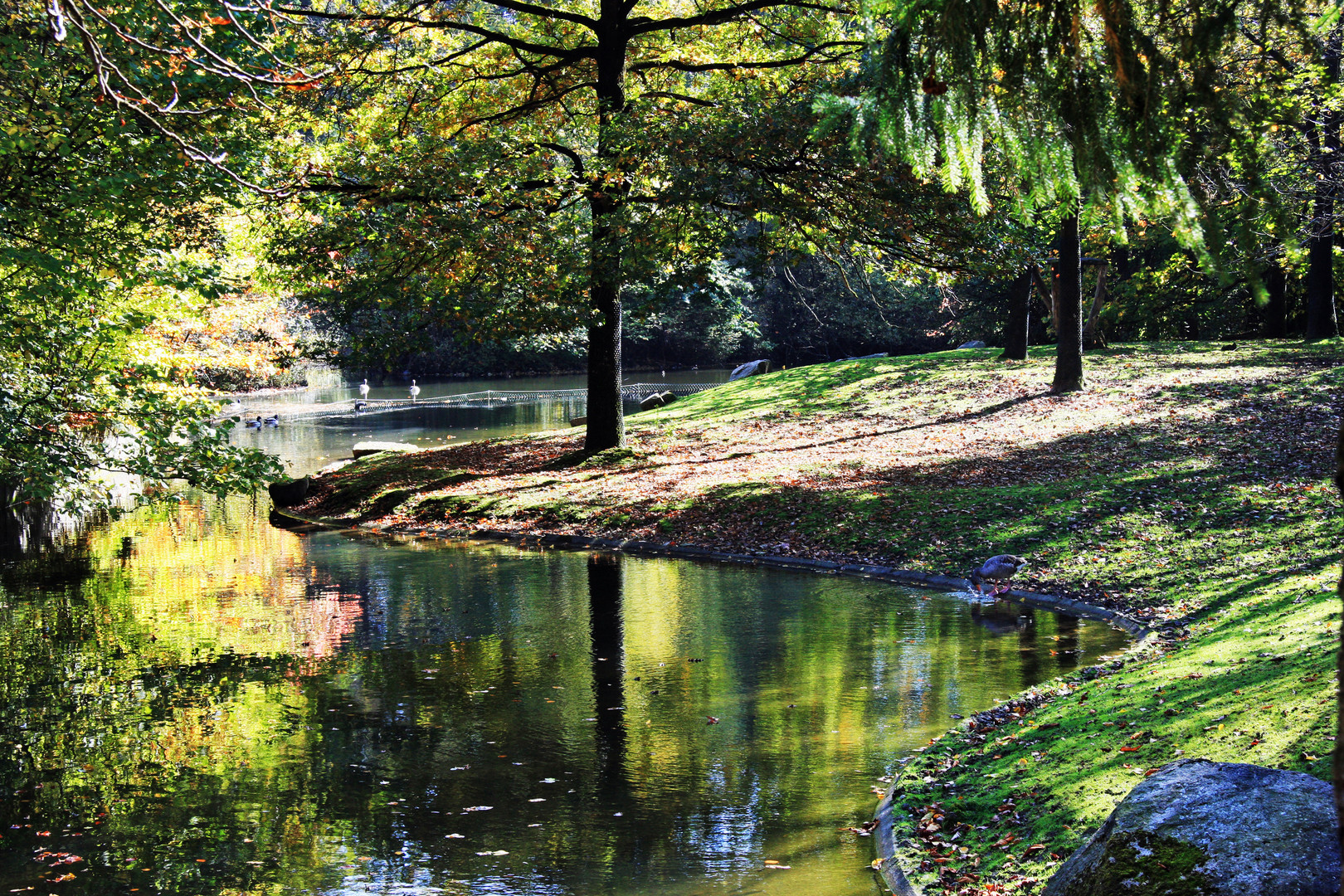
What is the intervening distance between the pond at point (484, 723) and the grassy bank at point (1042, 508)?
93 cm

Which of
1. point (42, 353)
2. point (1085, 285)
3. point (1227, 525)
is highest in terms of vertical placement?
point (1085, 285)

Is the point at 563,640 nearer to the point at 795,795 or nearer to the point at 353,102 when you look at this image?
the point at 795,795

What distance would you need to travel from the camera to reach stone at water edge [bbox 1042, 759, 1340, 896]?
3762mm

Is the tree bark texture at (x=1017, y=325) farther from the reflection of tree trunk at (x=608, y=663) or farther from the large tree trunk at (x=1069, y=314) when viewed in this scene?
the reflection of tree trunk at (x=608, y=663)

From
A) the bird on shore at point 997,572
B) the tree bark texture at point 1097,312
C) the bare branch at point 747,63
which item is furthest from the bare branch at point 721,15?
the bird on shore at point 997,572

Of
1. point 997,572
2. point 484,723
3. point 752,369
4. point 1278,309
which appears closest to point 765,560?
point 997,572

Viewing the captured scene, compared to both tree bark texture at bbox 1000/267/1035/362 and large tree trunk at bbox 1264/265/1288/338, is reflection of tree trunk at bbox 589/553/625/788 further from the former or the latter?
large tree trunk at bbox 1264/265/1288/338

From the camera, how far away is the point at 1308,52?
4.19m

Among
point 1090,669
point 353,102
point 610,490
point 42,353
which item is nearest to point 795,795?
point 1090,669

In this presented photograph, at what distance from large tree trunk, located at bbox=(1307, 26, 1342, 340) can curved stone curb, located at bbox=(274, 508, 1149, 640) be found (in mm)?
11823

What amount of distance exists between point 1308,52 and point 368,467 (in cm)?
2148

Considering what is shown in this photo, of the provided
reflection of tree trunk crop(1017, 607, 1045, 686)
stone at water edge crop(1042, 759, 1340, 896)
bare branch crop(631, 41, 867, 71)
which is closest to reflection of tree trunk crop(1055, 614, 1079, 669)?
reflection of tree trunk crop(1017, 607, 1045, 686)

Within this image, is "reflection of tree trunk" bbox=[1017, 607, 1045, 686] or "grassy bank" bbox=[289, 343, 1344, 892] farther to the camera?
"reflection of tree trunk" bbox=[1017, 607, 1045, 686]

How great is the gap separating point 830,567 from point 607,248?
6.97 m
